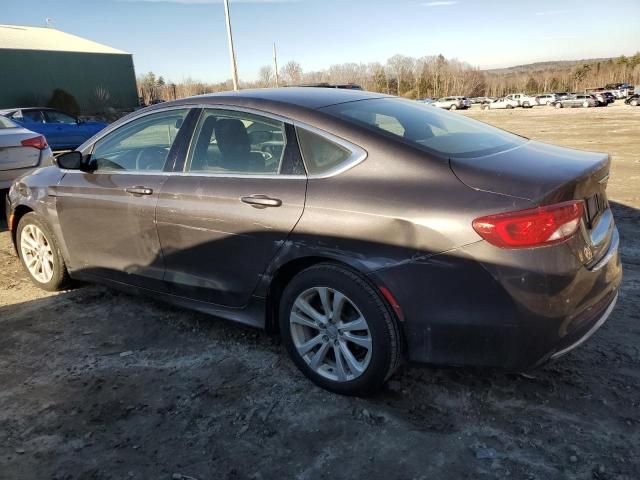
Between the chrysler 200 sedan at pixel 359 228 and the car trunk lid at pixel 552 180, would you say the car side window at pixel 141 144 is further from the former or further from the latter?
the car trunk lid at pixel 552 180

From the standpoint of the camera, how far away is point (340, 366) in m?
2.83

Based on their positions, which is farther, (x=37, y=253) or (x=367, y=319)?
(x=37, y=253)

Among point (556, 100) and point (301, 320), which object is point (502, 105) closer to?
point (556, 100)

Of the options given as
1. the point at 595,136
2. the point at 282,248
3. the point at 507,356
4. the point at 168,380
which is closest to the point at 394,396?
the point at 507,356

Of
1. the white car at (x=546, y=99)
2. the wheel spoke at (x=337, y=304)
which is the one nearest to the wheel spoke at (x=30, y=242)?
the wheel spoke at (x=337, y=304)

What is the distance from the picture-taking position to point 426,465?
2.29 m

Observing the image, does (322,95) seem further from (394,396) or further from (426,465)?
(426,465)

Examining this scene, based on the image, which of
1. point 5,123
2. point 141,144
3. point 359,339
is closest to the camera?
point 359,339

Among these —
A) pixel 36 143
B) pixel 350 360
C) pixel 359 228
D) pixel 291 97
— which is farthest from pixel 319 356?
pixel 36 143

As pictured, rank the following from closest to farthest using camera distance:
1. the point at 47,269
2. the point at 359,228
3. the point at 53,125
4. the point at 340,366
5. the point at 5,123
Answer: the point at 359,228, the point at 340,366, the point at 47,269, the point at 5,123, the point at 53,125

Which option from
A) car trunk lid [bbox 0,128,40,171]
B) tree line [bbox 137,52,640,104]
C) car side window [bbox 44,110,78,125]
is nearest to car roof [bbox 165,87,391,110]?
car trunk lid [bbox 0,128,40,171]

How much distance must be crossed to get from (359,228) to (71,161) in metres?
2.57

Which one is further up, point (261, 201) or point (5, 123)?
point (5, 123)

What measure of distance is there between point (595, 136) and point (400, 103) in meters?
15.8
